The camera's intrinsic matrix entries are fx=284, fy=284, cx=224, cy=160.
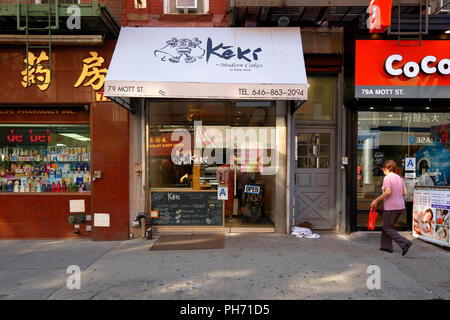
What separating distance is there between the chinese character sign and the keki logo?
1.39 meters

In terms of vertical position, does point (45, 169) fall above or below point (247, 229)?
above

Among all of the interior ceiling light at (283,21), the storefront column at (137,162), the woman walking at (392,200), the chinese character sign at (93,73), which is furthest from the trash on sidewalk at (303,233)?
the chinese character sign at (93,73)

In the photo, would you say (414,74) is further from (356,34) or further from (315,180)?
(315,180)

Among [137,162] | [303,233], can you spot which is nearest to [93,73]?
[137,162]

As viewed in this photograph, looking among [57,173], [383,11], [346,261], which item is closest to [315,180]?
[346,261]

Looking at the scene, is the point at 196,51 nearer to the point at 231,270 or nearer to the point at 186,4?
the point at 186,4

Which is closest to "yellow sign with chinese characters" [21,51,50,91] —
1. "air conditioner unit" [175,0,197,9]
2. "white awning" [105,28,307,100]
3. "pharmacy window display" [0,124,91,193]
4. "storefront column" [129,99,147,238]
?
"pharmacy window display" [0,124,91,193]

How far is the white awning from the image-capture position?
558cm

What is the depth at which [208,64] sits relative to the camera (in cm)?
606

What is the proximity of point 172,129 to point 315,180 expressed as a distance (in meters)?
3.83

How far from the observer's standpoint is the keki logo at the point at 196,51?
6.14 metres

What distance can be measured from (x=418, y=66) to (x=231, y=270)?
5.91 meters

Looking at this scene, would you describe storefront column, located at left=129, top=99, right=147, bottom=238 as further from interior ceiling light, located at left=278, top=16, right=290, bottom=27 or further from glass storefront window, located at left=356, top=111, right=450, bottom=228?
glass storefront window, located at left=356, top=111, right=450, bottom=228

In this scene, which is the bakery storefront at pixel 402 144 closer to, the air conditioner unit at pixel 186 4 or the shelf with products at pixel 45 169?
the air conditioner unit at pixel 186 4
